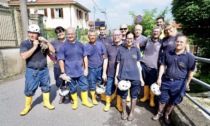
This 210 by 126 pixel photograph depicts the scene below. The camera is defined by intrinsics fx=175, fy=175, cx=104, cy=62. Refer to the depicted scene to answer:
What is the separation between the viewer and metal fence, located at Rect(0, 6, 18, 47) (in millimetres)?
7027

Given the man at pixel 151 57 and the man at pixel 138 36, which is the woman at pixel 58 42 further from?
the man at pixel 151 57

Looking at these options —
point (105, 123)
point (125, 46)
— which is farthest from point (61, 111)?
point (125, 46)

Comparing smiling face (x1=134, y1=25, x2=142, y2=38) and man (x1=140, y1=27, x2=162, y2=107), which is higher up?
smiling face (x1=134, y1=25, x2=142, y2=38)

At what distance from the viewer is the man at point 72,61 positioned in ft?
12.5

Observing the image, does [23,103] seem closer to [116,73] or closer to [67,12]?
[116,73]

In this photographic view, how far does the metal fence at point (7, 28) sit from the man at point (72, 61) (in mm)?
4481

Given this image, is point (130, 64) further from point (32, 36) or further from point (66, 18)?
point (66, 18)

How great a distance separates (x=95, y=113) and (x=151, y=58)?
1.76 meters

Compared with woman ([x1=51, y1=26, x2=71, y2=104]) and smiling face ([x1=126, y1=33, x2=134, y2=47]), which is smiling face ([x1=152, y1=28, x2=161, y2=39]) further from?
woman ([x1=51, y1=26, x2=71, y2=104])

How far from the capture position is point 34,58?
375cm

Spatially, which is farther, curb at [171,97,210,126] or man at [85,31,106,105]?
man at [85,31,106,105]

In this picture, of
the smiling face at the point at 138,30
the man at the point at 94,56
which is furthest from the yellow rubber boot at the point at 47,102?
the smiling face at the point at 138,30

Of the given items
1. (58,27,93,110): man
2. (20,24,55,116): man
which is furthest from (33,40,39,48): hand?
(58,27,93,110): man

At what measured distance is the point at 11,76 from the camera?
7.25 m
